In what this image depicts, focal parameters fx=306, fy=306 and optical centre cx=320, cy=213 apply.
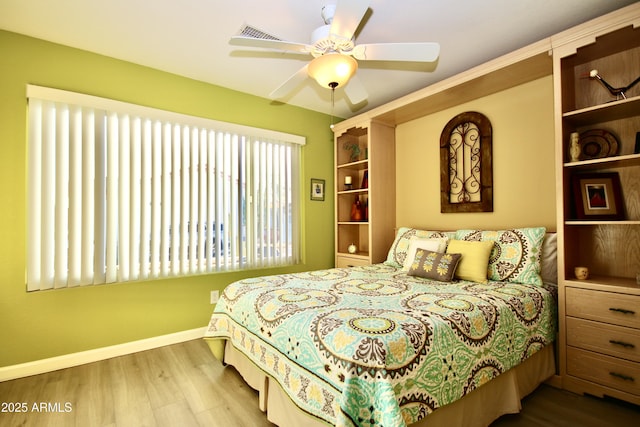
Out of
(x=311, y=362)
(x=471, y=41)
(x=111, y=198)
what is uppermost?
(x=471, y=41)

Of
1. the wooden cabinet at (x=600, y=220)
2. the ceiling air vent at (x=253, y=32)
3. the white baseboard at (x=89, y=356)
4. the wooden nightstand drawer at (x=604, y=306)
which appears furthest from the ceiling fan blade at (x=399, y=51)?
the white baseboard at (x=89, y=356)

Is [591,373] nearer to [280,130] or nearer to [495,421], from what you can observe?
[495,421]

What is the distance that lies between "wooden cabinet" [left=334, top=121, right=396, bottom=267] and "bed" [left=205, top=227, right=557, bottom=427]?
917 millimetres

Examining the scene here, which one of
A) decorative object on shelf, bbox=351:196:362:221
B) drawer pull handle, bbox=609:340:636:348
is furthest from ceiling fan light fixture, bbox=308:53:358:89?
drawer pull handle, bbox=609:340:636:348

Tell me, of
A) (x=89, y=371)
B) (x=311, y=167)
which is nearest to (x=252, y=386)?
(x=89, y=371)

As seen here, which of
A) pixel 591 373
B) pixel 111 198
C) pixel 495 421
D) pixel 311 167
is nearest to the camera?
pixel 495 421

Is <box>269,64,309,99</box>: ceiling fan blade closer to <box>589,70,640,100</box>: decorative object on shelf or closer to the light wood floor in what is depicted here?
<box>589,70,640,100</box>: decorative object on shelf

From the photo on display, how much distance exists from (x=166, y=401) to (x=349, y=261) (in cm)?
236

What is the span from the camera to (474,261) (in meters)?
2.33

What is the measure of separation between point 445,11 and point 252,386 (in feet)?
9.05

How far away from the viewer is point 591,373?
6.37ft

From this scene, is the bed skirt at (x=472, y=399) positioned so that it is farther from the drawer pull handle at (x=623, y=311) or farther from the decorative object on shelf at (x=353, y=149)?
the decorative object on shelf at (x=353, y=149)

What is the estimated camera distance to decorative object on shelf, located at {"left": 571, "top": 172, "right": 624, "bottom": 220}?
6.86ft

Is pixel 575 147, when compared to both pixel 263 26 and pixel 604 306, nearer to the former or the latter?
pixel 604 306
